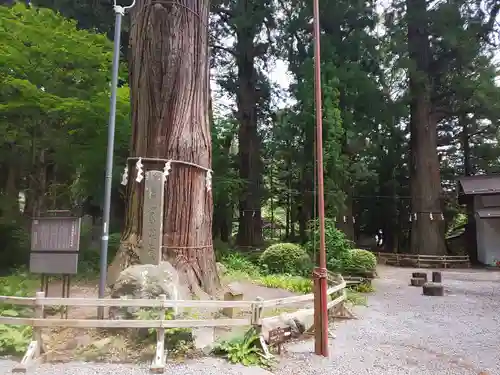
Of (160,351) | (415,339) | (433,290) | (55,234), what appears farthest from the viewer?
(433,290)

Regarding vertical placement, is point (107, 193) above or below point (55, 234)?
above

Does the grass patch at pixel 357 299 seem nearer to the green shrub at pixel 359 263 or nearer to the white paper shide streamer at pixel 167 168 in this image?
the green shrub at pixel 359 263

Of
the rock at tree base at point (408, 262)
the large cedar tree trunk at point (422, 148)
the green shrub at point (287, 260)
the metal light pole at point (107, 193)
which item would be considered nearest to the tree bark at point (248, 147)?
the rock at tree base at point (408, 262)

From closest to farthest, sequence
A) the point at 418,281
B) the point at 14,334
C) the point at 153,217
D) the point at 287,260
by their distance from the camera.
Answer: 1. the point at 14,334
2. the point at 153,217
3. the point at 287,260
4. the point at 418,281

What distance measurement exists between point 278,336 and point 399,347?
6.28ft

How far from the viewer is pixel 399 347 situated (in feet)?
20.7

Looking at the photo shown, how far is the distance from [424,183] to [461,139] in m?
6.55

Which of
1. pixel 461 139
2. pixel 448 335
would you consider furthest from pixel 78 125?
pixel 461 139

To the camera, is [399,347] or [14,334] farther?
[399,347]

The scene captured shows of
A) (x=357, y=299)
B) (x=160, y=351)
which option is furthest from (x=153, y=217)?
(x=357, y=299)

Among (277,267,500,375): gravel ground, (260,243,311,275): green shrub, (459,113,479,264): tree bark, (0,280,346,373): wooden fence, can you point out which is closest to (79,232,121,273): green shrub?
(260,243,311,275): green shrub

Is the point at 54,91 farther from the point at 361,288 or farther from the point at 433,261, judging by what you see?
the point at 433,261

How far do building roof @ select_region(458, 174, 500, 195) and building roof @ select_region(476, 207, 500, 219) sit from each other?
864 millimetres

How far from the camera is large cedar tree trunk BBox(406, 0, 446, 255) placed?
2209cm
